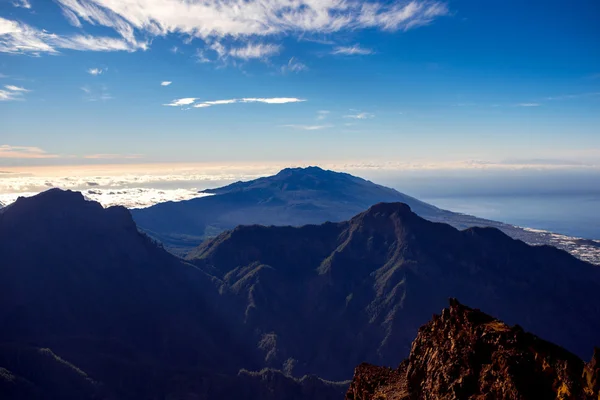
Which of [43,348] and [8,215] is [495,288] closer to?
[43,348]

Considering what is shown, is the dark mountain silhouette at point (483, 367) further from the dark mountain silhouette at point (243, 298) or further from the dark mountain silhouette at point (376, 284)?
the dark mountain silhouette at point (376, 284)

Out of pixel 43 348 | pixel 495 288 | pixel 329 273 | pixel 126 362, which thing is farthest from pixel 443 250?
pixel 43 348

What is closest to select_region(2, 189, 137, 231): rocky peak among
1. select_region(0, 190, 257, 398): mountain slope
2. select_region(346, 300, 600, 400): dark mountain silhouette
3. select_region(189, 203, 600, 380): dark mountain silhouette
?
select_region(0, 190, 257, 398): mountain slope

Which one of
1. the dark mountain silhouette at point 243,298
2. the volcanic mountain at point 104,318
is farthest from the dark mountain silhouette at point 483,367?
the volcanic mountain at point 104,318

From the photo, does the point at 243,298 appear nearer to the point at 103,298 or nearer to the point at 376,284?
the point at 103,298

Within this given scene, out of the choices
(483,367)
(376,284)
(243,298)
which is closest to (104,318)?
(243,298)

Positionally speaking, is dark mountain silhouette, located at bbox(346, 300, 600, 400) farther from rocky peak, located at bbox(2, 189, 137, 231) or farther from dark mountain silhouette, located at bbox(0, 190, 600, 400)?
rocky peak, located at bbox(2, 189, 137, 231)
